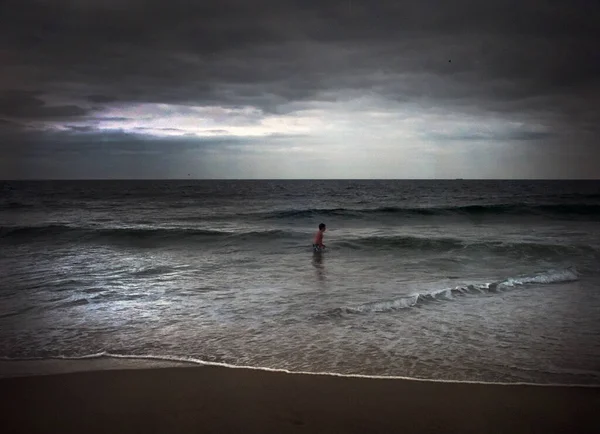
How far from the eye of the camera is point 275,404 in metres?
4.34

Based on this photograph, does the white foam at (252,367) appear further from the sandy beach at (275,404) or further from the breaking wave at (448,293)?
the breaking wave at (448,293)

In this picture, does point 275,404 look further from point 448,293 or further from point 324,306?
point 448,293

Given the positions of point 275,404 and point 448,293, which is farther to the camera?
point 448,293

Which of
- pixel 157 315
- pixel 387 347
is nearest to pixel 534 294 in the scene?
pixel 387 347

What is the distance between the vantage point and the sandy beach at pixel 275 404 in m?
3.93

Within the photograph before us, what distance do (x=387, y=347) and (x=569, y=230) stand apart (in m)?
21.3

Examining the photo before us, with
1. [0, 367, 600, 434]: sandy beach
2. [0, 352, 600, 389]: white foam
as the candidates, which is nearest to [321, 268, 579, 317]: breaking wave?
[0, 352, 600, 389]: white foam

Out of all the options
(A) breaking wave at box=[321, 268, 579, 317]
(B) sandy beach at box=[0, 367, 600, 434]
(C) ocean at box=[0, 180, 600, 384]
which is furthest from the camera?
(A) breaking wave at box=[321, 268, 579, 317]

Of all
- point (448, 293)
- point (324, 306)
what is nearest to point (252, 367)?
point (324, 306)

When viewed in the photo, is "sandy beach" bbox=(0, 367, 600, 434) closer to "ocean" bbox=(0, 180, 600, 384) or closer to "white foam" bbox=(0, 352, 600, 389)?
"white foam" bbox=(0, 352, 600, 389)

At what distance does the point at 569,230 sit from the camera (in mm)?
23234

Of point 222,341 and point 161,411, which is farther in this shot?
point 222,341

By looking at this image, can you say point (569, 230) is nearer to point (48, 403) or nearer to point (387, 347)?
point (387, 347)

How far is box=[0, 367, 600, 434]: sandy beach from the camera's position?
12.9 feet
